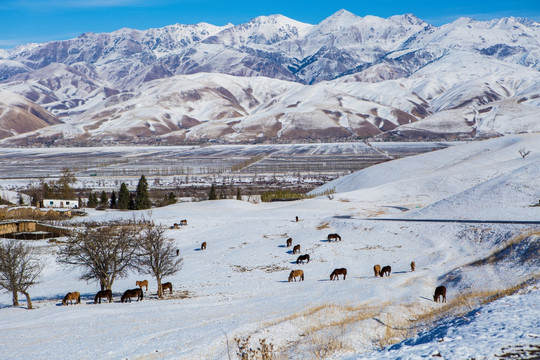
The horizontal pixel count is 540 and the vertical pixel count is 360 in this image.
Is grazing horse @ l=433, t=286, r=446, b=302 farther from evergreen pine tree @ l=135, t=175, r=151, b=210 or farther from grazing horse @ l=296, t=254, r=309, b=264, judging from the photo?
evergreen pine tree @ l=135, t=175, r=151, b=210

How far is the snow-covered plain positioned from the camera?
17.5 metres

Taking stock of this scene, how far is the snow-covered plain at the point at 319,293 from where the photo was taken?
17531 millimetres

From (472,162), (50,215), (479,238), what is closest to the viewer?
(479,238)

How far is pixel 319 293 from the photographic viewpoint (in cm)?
3119

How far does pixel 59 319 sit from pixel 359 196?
83.0 m

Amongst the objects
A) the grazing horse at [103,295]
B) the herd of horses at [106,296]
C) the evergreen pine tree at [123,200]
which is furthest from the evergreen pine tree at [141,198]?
the grazing horse at [103,295]

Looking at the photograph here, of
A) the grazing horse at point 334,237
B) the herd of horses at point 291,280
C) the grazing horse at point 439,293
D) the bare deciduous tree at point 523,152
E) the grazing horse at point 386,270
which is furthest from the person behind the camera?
the bare deciduous tree at point 523,152

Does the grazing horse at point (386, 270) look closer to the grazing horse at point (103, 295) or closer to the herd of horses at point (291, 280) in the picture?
the herd of horses at point (291, 280)

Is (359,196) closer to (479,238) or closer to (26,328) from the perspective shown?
(479,238)

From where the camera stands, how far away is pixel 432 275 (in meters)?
35.7

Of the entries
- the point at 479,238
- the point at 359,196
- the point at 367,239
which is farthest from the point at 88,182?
the point at 479,238

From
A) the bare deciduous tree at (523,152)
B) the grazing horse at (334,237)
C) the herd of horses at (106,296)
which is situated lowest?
the herd of horses at (106,296)

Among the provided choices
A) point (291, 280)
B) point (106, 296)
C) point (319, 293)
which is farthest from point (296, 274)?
point (106, 296)

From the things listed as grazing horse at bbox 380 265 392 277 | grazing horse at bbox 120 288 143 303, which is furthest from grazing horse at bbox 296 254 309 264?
grazing horse at bbox 120 288 143 303
